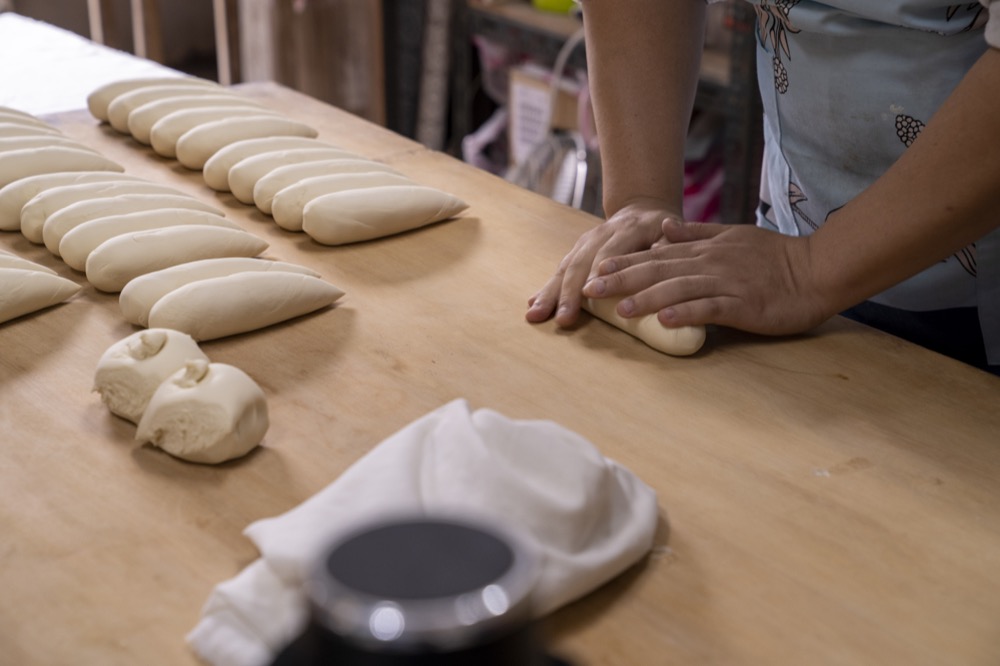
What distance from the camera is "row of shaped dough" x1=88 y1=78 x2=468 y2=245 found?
1480 mm

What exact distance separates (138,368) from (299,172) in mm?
562

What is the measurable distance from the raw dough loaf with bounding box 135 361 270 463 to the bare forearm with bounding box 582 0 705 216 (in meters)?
0.67

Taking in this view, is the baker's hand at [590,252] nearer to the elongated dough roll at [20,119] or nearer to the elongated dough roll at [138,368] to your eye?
the elongated dough roll at [138,368]

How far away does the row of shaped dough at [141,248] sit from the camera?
4.08ft

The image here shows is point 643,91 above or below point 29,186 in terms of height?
above

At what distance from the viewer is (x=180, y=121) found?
5.62ft

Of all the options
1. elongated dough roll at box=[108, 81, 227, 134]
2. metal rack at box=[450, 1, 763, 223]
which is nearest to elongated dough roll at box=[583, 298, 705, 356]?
elongated dough roll at box=[108, 81, 227, 134]

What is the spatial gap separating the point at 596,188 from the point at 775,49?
125cm

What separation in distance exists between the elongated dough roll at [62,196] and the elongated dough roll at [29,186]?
16 mm

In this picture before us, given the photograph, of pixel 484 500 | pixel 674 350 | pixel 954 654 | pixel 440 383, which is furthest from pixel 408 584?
pixel 674 350

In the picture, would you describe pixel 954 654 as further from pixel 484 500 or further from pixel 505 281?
pixel 505 281

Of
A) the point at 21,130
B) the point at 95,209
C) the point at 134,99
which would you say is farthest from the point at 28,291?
the point at 134,99

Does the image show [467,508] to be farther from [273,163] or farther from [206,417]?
[273,163]

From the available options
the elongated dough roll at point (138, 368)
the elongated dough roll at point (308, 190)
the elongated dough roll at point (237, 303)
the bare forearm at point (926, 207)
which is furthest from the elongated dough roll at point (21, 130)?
the bare forearm at point (926, 207)
